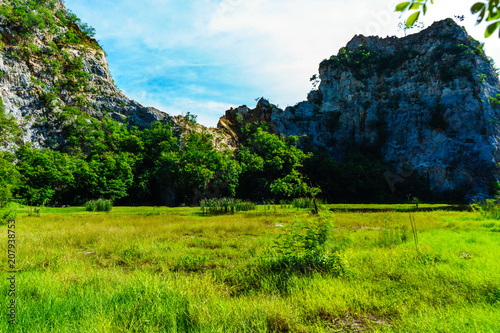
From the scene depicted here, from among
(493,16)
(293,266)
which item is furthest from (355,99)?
(493,16)

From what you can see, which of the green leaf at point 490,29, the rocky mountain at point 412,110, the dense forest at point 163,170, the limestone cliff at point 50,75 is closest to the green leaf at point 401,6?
the green leaf at point 490,29

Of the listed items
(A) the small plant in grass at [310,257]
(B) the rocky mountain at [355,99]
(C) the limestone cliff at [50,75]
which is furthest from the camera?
(B) the rocky mountain at [355,99]

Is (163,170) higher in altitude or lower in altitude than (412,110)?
lower

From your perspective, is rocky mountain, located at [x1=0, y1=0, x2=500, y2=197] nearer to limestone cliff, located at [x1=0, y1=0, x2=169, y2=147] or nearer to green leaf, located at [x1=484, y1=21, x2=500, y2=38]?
limestone cliff, located at [x1=0, y1=0, x2=169, y2=147]

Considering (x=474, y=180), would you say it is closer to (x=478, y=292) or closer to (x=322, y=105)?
(x=322, y=105)

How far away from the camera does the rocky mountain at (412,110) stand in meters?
61.8

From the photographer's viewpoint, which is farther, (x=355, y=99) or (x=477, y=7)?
(x=355, y=99)

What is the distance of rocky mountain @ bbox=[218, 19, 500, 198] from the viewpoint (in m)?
61.8

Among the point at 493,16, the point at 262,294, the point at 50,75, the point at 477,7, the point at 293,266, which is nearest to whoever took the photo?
the point at 477,7

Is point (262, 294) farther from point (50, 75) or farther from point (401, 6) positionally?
point (50, 75)

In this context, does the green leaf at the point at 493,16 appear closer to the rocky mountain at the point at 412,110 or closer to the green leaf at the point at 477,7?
the green leaf at the point at 477,7

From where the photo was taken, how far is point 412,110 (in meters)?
71.4

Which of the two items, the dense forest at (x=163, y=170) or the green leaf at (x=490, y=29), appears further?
the dense forest at (x=163, y=170)

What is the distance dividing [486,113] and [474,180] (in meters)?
18.0
